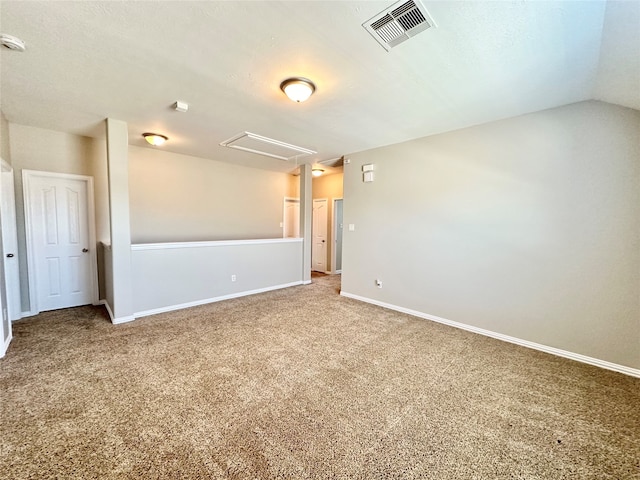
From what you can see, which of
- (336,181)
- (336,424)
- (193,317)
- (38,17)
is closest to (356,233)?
(336,181)

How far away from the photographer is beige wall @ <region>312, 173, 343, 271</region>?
22.9ft

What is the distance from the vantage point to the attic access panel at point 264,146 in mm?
4008

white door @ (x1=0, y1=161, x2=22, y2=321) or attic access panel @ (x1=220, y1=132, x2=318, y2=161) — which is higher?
attic access panel @ (x1=220, y1=132, x2=318, y2=161)

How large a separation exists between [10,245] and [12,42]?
2.86 m

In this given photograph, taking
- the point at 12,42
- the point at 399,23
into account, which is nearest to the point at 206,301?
the point at 12,42

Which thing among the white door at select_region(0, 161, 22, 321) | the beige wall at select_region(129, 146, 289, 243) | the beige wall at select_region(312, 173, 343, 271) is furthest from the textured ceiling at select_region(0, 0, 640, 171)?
the beige wall at select_region(312, 173, 343, 271)

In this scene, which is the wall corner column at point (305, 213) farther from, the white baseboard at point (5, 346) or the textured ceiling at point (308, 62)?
the white baseboard at point (5, 346)

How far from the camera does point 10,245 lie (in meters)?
3.46

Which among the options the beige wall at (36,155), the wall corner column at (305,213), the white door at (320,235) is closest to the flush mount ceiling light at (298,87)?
the wall corner column at (305,213)

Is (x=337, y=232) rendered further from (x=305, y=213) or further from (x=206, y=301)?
(x=206, y=301)

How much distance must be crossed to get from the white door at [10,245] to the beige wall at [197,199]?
4.56 feet

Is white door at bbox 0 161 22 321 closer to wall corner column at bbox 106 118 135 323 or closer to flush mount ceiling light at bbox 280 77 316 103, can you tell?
wall corner column at bbox 106 118 135 323

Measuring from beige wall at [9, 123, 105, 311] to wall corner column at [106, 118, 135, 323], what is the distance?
49.4 inches

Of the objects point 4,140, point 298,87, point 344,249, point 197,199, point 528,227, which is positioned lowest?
point 344,249
